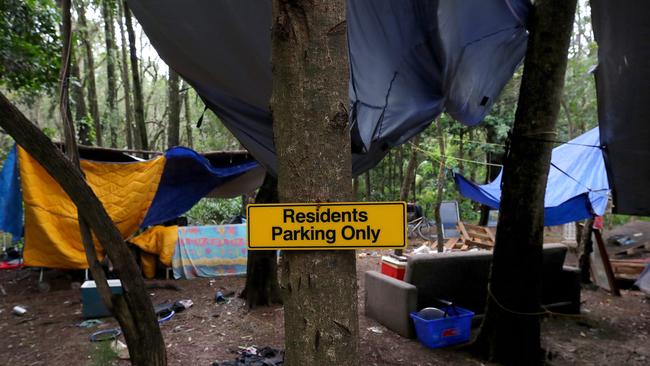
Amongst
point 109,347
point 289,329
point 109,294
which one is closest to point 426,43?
point 289,329

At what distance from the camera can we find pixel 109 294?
250 centimetres

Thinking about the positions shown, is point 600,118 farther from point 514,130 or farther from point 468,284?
point 468,284

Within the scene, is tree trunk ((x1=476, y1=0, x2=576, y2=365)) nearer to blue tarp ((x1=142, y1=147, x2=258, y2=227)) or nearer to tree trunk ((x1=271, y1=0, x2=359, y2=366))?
tree trunk ((x1=271, y1=0, x2=359, y2=366))

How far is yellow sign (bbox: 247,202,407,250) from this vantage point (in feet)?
3.54

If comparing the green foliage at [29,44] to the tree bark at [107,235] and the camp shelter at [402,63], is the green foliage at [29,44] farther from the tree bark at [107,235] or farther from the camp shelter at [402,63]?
the camp shelter at [402,63]

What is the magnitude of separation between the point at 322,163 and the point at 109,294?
2007 millimetres

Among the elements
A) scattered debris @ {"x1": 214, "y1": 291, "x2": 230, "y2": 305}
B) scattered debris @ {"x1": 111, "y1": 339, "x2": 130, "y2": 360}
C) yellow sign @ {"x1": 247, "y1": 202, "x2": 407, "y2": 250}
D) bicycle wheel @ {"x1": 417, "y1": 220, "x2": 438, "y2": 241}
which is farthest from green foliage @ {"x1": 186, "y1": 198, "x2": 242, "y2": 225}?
yellow sign @ {"x1": 247, "y1": 202, "x2": 407, "y2": 250}

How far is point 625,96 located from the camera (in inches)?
107

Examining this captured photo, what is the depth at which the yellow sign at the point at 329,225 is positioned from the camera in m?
1.08

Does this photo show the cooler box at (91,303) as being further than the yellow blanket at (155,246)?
No

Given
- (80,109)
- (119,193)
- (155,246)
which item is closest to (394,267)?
(119,193)

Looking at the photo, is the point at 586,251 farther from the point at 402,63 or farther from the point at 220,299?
the point at 402,63

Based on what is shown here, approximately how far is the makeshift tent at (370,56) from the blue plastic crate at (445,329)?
166 cm

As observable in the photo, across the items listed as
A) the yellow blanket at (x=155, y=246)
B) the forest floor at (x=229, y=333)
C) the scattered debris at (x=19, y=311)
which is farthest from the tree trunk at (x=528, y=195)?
the scattered debris at (x=19, y=311)
